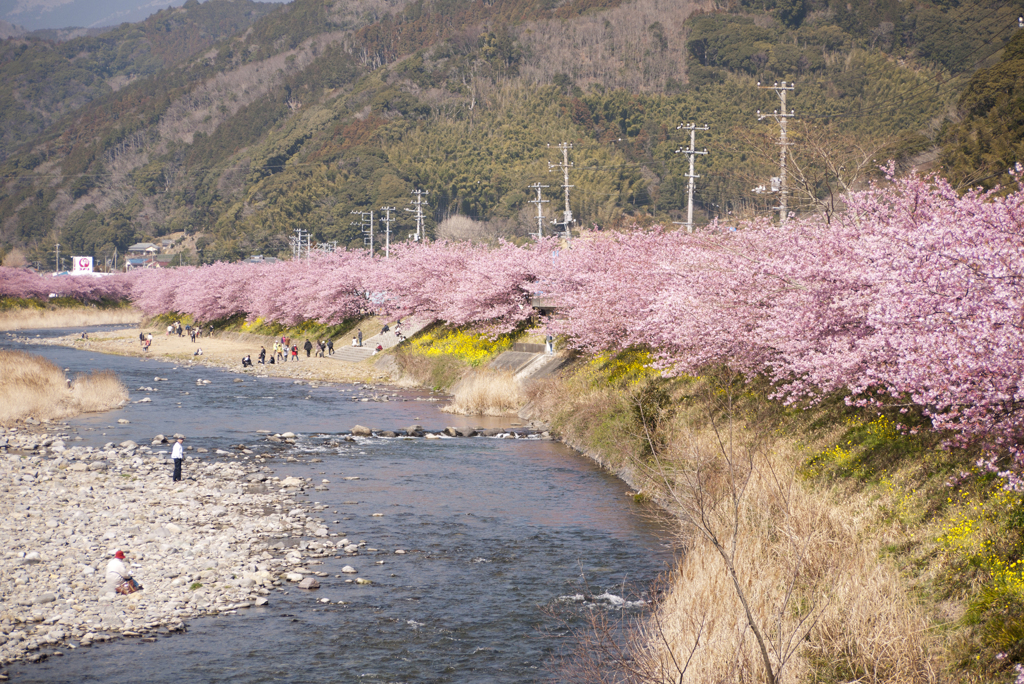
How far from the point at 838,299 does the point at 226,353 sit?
70.5 m

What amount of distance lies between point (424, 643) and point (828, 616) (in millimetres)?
6799

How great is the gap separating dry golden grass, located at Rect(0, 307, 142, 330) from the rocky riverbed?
3996 inches

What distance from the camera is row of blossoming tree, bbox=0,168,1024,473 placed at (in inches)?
535

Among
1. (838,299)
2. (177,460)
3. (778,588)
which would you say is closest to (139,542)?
(177,460)

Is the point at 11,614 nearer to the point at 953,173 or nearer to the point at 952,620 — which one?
the point at 952,620

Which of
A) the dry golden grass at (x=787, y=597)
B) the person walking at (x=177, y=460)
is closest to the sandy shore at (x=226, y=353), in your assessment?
the person walking at (x=177, y=460)

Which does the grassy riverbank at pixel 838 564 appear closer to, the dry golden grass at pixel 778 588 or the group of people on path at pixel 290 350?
the dry golden grass at pixel 778 588

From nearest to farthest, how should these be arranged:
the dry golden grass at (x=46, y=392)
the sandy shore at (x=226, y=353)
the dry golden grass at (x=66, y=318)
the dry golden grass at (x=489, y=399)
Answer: the dry golden grass at (x=46, y=392), the dry golden grass at (x=489, y=399), the sandy shore at (x=226, y=353), the dry golden grass at (x=66, y=318)

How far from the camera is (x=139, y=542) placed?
21.3 meters

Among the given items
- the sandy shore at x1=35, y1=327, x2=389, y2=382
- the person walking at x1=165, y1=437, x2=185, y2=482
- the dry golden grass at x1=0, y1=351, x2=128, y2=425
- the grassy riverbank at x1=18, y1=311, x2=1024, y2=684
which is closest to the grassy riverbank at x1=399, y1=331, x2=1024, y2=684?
the grassy riverbank at x1=18, y1=311, x2=1024, y2=684

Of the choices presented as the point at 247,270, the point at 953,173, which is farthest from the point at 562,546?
the point at 247,270

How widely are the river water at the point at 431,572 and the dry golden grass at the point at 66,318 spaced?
314ft

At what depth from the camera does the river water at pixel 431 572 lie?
587 inches

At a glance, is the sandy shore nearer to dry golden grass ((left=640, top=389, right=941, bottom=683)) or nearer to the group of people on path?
the group of people on path
